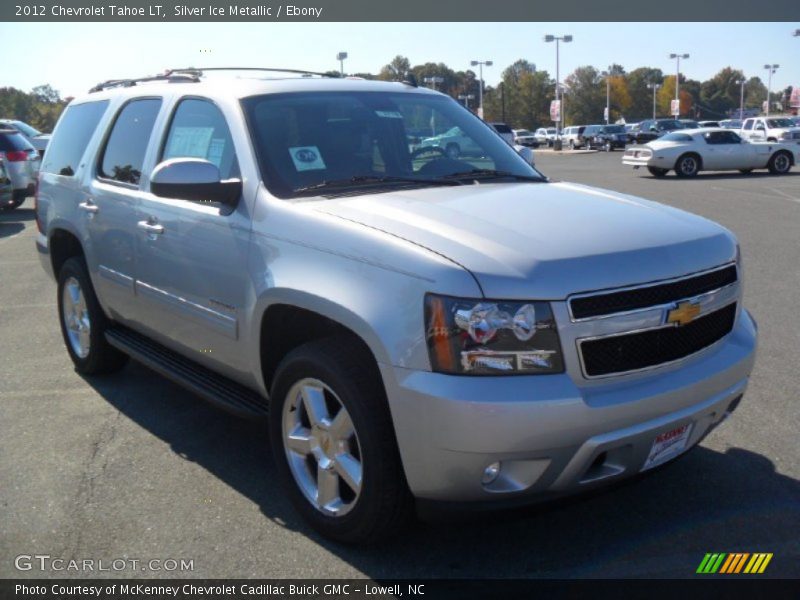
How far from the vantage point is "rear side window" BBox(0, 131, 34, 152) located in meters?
17.8

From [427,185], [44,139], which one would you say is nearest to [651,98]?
[44,139]

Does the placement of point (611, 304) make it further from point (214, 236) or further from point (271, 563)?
point (214, 236)

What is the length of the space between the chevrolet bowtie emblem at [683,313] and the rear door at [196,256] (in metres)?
1.84

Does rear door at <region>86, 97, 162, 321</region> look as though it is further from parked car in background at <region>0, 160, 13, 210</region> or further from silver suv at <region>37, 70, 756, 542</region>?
parked car in background at <region>0, 160, 13, 210</region>

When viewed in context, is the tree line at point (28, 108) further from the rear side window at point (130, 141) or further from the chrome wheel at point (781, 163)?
the rear side window at point (130, 141)

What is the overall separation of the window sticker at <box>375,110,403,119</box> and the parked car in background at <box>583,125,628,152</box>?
53312 millimetres

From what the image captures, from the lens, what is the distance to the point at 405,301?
118 inches

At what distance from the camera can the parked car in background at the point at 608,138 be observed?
5531 centimetres

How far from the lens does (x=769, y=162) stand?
26812 millimetres

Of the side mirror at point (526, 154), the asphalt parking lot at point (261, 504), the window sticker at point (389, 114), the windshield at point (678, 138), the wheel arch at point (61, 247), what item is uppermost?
the window sticker at point (389, 114)

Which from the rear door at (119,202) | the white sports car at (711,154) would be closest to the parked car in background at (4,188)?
the rear door at (119,202)

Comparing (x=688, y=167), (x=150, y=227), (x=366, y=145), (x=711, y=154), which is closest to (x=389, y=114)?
(x=366, y=145)

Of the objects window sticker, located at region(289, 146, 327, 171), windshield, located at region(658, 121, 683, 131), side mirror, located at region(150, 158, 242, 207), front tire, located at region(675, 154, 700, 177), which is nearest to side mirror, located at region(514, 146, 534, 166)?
window sticker, located at region(289, 146, 327, 171)

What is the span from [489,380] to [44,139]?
2462cm
